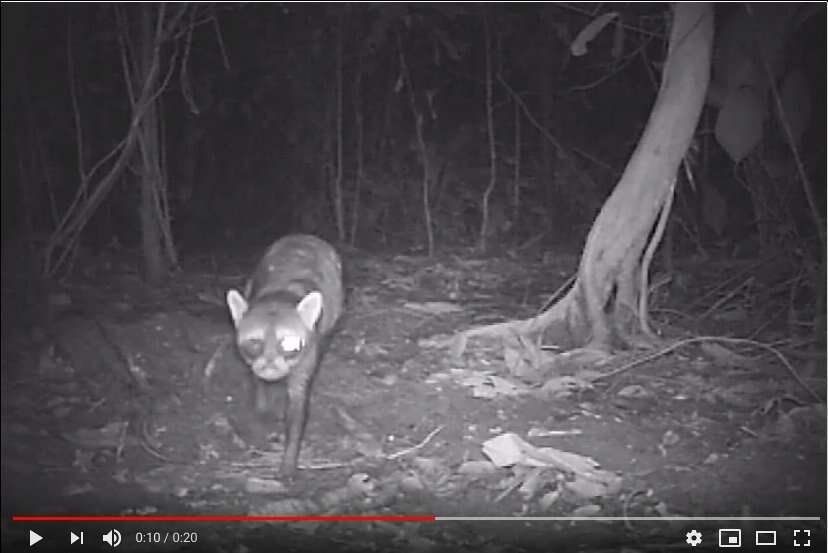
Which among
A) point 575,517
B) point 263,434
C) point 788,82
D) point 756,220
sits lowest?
point 575,517

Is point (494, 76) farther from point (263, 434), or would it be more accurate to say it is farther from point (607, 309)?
point (263, 434)

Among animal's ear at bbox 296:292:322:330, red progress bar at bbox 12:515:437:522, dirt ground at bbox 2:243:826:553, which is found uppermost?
animal's ear at bbox 296:292:322:330

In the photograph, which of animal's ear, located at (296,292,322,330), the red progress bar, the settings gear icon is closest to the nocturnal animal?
animal's ear, located at (296,292,322,330)

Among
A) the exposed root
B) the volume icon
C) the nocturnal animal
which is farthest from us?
the exposed root

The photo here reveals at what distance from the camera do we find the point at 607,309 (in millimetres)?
2375

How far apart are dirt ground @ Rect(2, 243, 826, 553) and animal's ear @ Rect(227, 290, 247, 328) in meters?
0.11

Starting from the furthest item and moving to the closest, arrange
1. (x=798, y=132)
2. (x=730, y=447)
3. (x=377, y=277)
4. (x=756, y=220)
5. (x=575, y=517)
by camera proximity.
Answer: (x=377, y=277) < (x=756, y=220) < (x=798, y=132) < (x=730, y=447) < (x=575, y=517)

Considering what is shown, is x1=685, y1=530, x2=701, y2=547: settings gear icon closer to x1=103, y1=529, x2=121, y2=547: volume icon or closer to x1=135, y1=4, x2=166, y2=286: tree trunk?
x1=103, y1=529, x2=121, y2=547: volume icon

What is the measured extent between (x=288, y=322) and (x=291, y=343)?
4cm

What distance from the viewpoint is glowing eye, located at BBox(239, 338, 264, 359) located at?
2166 millimetres

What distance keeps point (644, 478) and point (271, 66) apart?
0.98 m

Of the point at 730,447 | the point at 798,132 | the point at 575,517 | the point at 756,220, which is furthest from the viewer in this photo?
the point at 756,220

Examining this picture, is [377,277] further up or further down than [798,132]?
further down

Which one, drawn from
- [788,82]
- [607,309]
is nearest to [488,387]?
[607,309]
